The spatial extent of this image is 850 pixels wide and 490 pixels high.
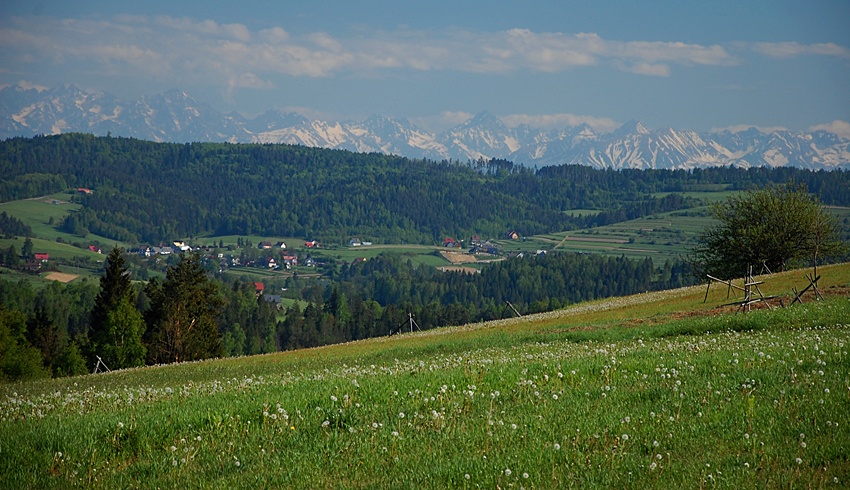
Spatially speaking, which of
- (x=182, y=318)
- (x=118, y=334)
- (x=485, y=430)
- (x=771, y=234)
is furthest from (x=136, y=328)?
(x=485, y=430)

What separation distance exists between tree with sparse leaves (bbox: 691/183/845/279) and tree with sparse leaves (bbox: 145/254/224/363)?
5491cm

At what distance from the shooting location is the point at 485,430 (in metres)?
11.3

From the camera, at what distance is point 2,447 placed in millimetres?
11477

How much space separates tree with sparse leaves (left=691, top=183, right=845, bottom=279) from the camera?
75500 millimetres

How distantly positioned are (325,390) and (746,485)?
8.38 meters

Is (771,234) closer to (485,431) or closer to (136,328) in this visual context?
(136,328)

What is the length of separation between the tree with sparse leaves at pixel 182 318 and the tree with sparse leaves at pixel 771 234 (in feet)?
180

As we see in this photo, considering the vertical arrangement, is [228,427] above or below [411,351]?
above

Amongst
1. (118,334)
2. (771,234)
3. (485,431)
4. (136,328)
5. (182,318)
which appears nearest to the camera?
(485,431)

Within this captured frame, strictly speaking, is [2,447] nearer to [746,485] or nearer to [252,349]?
[746,485]

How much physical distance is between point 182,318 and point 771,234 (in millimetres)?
61920

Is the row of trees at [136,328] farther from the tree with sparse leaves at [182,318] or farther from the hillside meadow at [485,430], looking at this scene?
the hillside meadow at [485,430]

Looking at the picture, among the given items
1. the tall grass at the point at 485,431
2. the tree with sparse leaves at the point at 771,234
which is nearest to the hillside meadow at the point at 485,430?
the tall grass at the point at 485,431

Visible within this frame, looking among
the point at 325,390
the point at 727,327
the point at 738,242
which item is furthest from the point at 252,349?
the point at 325,390
